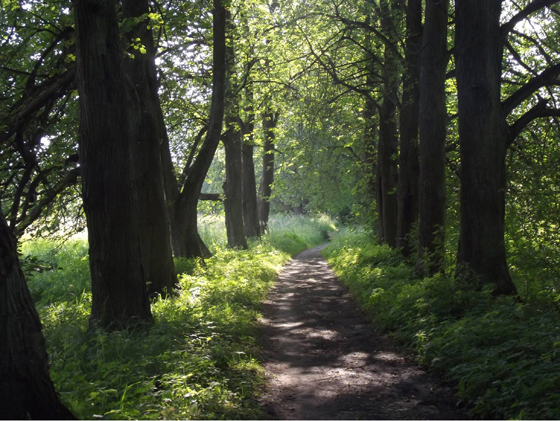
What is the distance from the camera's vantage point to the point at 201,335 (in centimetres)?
809

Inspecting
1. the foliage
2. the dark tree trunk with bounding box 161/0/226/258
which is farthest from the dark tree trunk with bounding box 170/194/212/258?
the foliage

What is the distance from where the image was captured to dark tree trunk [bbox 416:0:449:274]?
11734 millimetres

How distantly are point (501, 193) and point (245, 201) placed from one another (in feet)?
57.9

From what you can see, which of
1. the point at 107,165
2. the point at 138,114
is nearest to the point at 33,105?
the point at 107,165

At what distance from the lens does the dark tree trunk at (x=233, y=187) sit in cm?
2162

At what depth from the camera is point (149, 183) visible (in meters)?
11.3

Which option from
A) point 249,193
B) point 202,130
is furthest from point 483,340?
point 249,193

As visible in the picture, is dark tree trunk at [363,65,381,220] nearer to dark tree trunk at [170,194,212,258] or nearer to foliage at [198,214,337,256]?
foliage at [198,214,337,256]

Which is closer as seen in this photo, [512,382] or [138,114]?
[512,382]

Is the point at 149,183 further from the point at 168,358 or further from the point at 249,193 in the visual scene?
the point at 249,193

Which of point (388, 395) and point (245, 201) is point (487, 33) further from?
point (245, 201)

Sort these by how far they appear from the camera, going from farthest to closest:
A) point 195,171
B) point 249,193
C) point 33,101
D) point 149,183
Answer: point 249,193, point 195,171, point 149,183, point 33,101

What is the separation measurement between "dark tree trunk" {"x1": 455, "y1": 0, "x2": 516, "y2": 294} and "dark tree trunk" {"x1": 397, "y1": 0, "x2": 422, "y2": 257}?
3.26 metres

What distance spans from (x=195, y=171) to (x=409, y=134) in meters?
6.00
